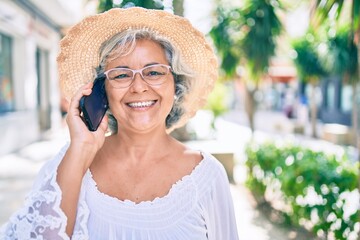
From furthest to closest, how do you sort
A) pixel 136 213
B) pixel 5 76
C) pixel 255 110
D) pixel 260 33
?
pixel 255 110
pixel 5 76
pixel 260 33
pixel 136 213

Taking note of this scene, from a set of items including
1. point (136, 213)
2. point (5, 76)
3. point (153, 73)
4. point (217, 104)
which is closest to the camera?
point (136, 213)

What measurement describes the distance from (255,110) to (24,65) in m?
6.73

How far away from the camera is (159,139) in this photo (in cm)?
195

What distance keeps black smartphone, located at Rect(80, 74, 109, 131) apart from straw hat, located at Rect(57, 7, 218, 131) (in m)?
0.23

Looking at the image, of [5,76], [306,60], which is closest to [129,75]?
[5,76]

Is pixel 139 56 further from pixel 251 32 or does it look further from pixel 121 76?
pixel 251 32

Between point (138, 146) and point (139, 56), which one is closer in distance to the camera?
point (139, 56)

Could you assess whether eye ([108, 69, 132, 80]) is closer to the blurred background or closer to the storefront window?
the blurred background

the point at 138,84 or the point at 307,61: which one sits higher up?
the point at 307,61

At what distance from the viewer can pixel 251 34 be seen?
1023cm

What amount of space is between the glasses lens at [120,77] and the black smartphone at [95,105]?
4 cm

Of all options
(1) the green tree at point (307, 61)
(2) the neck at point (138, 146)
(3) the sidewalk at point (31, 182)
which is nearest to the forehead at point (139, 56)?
(2) the neck at point (138, 146)

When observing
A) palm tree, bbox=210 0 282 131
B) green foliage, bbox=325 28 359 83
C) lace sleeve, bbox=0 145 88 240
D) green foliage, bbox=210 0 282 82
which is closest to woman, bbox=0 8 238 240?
lace sleeve, bbox=0 145 88 240

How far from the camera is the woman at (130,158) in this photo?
1546mm
